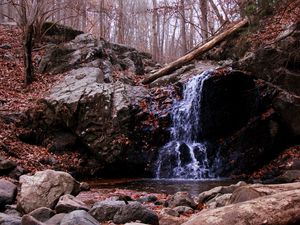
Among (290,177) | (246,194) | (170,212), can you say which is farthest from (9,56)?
(246,194)

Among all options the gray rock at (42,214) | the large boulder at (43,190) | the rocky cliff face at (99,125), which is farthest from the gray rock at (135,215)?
the rocky cliff face at (99,125)

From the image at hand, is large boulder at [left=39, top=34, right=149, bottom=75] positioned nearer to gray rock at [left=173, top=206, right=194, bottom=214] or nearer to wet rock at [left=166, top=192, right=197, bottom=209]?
wet rock at [left=166, top=192, right=197, bottom=209]

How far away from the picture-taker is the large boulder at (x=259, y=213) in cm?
359

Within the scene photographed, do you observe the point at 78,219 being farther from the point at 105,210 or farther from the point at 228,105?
the point at 228,105

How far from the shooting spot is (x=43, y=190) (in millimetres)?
7145

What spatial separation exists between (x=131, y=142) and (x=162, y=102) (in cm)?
220

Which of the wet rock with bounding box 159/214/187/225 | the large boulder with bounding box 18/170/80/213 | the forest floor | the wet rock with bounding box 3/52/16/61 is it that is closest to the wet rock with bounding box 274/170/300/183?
the forest floor

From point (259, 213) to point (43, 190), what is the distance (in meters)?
4.64

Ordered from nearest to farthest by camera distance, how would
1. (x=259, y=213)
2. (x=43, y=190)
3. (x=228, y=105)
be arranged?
(x=259, y=213)
(x=43, y=190)
(x=228, y=105)

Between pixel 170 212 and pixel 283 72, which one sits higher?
pixel 283 72

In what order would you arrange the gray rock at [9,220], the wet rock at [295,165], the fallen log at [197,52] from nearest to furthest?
the gray rock at [9,220], the wet rock at [295,165], the fallen log at [197,52]

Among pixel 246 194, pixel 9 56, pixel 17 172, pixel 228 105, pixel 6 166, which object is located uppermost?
pixel 9 56

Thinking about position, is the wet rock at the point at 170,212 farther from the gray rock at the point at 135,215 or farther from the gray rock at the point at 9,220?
the gray rock at the point at 9,220

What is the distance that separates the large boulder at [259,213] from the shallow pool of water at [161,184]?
20.0 feet
